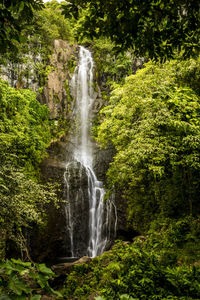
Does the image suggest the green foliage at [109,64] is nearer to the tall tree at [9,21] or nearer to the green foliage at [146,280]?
the green foliage at [146,280]

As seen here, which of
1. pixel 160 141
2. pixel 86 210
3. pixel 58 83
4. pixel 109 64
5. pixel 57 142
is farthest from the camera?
pixel 109 64

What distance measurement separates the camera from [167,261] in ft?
14.6

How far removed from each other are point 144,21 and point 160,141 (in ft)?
15.4

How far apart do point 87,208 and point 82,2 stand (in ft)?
38.7

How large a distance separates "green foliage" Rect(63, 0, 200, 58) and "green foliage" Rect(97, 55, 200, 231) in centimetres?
208

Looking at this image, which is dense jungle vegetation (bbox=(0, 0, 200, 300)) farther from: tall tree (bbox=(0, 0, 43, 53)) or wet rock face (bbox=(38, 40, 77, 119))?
wet rock face (bbox=(38, 40, 77, 119))

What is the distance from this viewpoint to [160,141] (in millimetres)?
6797

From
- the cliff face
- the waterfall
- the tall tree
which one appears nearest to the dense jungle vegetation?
the tall tree

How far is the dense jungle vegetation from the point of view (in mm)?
2438

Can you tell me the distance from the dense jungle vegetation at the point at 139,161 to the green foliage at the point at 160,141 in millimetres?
48

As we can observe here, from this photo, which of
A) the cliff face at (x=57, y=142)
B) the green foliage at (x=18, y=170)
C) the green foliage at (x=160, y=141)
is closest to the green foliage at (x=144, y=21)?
the green foliage at (x=160, y=141)

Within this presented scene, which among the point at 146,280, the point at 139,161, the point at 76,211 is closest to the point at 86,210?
the point at 76,211

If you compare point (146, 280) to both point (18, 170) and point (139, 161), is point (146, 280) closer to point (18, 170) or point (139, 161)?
point (139, 161)

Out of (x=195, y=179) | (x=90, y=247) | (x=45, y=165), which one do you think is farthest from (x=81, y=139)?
(x=195, y=179)
